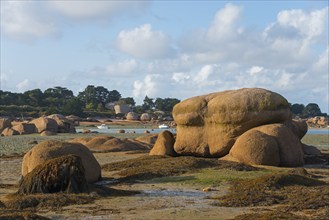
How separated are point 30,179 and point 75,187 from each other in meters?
1.18

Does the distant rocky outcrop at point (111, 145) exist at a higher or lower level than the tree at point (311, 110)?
lower

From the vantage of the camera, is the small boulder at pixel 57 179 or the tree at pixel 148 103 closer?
the small boulder at pixel 57 179

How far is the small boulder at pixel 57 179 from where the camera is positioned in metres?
14.7

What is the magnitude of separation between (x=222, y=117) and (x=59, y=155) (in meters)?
10.2

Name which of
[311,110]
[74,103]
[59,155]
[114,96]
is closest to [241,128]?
[59,155]

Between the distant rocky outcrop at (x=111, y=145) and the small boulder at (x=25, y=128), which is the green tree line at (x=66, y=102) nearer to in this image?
the small boulder at (x=25, y=128)

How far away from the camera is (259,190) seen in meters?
15.4

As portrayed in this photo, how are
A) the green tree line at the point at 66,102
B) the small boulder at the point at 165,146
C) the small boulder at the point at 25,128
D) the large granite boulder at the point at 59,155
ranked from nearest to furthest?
the large granite boulder at the point at 59,155 → the small boulder at the point at 165,146 → the small boulder at the point at 25,128 → the green tree line at the point at 66,102

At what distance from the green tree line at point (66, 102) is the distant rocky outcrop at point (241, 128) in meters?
89.2

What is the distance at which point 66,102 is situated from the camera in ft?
437

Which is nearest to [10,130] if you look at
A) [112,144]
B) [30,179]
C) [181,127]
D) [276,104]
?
[112,144]

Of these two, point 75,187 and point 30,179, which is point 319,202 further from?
point 30,179

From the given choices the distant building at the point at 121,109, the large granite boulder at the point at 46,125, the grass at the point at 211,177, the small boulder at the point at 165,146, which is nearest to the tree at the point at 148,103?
the distant building at the point at 121,109

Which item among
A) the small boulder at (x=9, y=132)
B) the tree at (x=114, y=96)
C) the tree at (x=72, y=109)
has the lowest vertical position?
the small boulder at (x=9, y=132)
